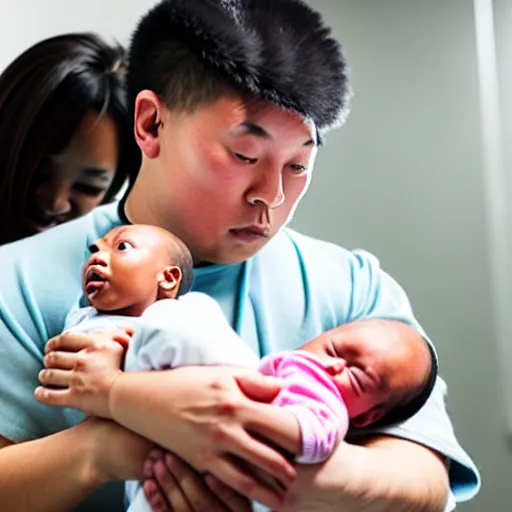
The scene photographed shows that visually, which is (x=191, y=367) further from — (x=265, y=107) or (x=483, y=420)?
(x=483, y=420)

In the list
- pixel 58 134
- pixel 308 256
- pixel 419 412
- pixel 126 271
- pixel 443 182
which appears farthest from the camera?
pixel 443 182

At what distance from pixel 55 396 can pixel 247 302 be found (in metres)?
0.28

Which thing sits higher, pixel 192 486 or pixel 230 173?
pixel 230 173

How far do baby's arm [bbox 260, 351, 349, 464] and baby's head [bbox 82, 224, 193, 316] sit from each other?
138 millimetres

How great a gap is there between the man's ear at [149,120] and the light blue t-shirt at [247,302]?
113 millimetres

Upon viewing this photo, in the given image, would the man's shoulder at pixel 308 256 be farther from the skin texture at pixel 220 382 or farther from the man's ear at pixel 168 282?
the man's ear at pixel 168 282

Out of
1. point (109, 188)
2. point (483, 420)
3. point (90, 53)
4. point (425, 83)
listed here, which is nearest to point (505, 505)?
point (483, 420)

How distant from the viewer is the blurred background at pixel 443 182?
4.85 feet

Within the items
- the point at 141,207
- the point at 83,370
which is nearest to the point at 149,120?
Answer: the point at 141,207

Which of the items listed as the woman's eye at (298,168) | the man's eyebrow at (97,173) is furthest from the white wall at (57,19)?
the woman's eye at (298,168)

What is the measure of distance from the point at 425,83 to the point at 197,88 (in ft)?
2.59

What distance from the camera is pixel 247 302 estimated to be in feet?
3.17

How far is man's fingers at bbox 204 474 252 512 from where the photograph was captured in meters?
0.73

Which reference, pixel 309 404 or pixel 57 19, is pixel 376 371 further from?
pixel 57 19
